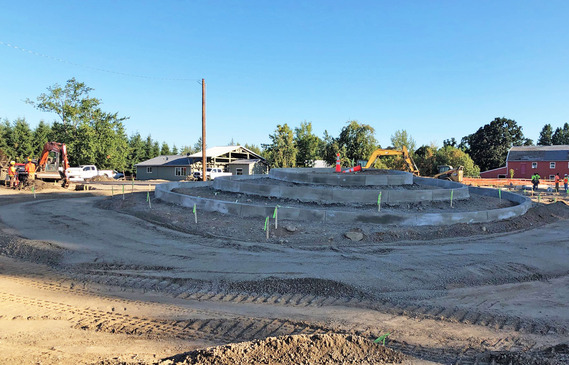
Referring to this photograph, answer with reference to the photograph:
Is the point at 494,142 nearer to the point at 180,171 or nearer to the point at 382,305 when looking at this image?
the point at 180,171

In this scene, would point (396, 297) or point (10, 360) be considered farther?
point (396, 297)

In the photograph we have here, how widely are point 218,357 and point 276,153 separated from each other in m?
43.3

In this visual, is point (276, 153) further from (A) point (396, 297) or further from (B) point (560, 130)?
(B) point (560, 130)

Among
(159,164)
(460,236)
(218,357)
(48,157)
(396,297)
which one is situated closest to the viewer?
(218,357)

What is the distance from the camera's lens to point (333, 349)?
3641mm

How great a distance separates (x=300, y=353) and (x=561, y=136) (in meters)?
99.9

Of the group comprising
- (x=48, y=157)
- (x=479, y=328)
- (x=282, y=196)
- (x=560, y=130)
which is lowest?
(x=479, y=328)

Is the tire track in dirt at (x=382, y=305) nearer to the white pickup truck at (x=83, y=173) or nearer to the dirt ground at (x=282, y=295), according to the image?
the dirt ground at (x=282, y=295)

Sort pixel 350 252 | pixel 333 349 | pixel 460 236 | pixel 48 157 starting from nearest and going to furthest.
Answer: pixel 333 349, pixel 350 252, pixel 460 236, pixel 48 157

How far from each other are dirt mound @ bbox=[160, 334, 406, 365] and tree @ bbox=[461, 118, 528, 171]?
6627cm

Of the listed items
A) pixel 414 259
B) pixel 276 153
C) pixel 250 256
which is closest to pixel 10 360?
pixel 250 256

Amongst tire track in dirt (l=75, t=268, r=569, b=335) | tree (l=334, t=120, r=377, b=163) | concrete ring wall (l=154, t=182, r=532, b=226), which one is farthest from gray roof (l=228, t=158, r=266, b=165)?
tire track in dirt (l=75, t=268, r=569, b=335)

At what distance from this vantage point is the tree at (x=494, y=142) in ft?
198

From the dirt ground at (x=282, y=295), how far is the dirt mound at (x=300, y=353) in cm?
1
